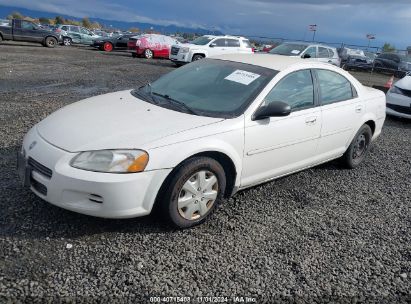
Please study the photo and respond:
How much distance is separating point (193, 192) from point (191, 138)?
492 millimetres

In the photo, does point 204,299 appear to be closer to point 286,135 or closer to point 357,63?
point 286,135

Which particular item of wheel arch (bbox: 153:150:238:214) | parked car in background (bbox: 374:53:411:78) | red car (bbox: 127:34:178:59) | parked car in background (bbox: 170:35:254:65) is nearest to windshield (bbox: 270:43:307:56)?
parked car in background (bbox: 170:35:254:65)

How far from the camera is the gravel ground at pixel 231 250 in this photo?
2637 millimetres

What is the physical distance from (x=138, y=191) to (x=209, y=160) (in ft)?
2.31

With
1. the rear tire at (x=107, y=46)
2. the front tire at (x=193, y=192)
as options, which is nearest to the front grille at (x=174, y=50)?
the rear tire at (x=107, y=46)

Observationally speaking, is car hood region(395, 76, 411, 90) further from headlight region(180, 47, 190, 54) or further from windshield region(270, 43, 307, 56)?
headlight region(180, 47, 190, 54)

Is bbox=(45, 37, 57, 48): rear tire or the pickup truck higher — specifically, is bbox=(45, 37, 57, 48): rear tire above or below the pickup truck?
below

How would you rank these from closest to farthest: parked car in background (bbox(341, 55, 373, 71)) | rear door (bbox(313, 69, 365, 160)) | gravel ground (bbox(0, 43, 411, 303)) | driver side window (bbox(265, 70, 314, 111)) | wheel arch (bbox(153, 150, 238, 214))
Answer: gravel ground (bbox(0, 43, 411, 303)) → wheel arch (bbox(153, 150, 238, 214)) → driver side window (bbox(265, 70, 314, 111)) → rear door (bbox(313, 69, 365, 160)) → parked car in background (bbox(341, 55, 373, 71))

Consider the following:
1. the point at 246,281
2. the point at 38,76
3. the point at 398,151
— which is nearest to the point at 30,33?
the point at 38,76

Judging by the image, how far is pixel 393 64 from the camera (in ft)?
74.7

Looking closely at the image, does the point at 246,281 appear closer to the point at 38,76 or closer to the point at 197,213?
the point at 197,213

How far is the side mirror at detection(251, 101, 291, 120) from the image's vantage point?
3502 mm

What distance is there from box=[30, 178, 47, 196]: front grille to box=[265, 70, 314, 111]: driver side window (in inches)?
85.7

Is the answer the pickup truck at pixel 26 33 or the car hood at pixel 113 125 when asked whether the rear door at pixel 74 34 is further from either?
the car hood at pixel 113 125
